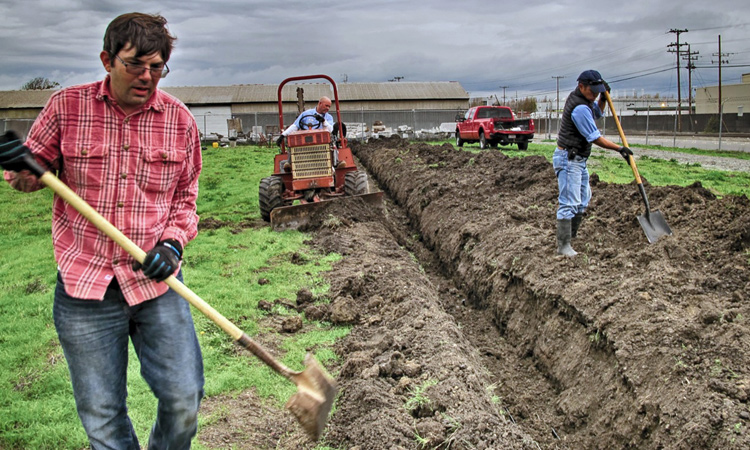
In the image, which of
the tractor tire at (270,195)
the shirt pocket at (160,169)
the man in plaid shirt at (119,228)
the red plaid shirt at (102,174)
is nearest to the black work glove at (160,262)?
the man in plaid shirt at (119,228)

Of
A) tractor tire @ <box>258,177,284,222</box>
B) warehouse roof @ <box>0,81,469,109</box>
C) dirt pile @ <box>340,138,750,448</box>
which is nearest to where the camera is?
dirt pile @ <box>340,138,750,448</box>

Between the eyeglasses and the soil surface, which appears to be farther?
the soil surface

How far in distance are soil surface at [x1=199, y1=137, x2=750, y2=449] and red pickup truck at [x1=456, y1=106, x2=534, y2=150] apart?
15921 millimetres

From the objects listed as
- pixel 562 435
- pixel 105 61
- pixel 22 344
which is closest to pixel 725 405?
pixel 562 435

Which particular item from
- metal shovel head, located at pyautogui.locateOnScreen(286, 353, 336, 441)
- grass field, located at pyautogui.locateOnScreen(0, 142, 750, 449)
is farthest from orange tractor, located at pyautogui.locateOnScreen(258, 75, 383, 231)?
metal shovel head, located at pyautogui.locateOnScreen(286, 353, 336, 441)

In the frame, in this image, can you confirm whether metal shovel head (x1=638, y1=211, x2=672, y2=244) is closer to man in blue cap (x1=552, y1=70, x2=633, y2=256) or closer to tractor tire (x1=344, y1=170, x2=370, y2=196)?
man in blue cap (x1=552, y1=70, x2=633, y2=256)

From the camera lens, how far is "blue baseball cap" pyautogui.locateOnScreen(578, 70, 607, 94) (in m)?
6.82

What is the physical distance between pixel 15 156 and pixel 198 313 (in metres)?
3.99

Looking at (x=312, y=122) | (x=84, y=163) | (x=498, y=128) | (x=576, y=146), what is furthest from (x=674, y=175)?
(x=84, y=163)

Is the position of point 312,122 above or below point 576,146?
above

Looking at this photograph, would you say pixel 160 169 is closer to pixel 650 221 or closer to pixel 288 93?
pixel 650 221

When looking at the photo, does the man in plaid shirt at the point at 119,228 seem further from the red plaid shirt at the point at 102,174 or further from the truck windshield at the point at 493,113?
the truck windshield at the point at 493,113

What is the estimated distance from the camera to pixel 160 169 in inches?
110

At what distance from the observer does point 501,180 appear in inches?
492
